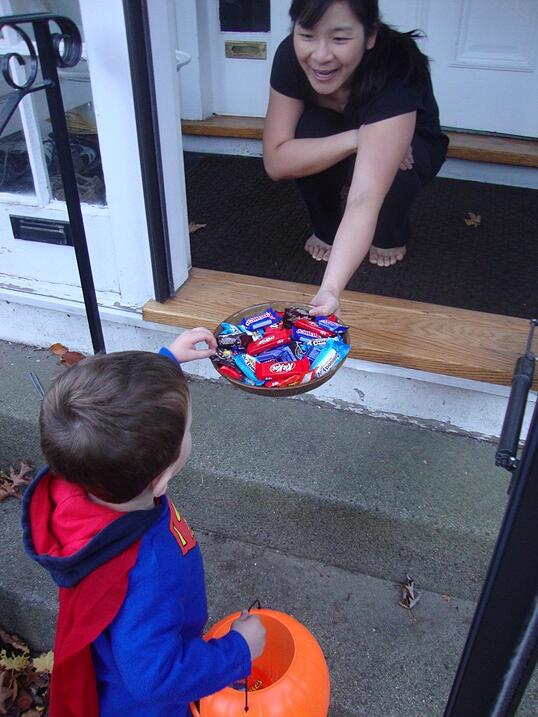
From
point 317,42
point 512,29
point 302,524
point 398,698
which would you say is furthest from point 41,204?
point 512,29

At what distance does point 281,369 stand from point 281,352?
0.21 ft

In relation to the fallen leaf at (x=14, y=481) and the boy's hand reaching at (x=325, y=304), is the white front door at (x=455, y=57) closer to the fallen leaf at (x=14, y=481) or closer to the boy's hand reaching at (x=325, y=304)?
the boy's hand reaching at (x=325, y=304)

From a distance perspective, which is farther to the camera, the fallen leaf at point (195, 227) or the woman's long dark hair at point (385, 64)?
the fallen leaf at point (195, 227)

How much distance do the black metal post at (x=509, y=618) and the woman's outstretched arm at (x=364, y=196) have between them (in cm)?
97

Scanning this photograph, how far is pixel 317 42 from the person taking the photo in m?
1.80

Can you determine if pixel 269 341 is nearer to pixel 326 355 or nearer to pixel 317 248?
pixel 326 355

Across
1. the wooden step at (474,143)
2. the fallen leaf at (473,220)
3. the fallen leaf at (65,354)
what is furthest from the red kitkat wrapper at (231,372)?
the wooden step at (474,143)

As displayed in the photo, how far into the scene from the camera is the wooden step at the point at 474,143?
2.83m

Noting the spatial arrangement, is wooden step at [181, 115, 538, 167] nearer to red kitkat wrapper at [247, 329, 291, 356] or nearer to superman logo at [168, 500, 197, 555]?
red kitkat wrapper at [247, 329, 291, 356]

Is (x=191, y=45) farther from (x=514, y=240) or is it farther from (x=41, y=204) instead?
(x=514, y=240)

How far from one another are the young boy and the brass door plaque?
99.1 inches

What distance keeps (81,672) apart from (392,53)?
181 cm

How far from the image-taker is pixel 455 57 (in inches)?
114

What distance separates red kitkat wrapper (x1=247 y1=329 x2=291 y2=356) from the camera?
4.90ft
